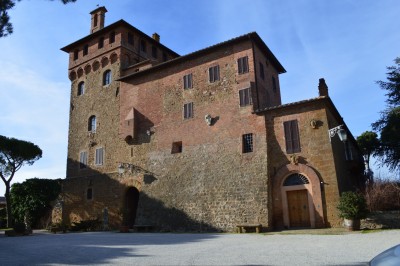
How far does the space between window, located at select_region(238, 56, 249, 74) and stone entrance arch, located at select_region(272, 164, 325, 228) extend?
21.8 feet

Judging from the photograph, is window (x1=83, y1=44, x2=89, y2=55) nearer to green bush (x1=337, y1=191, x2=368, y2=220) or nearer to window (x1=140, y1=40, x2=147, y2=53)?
window (x1=140, y1=40, x2=147, y2=53)

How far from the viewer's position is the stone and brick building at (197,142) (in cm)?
1742

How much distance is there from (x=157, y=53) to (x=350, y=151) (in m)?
18.8

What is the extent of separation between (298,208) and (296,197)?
58 centimetres

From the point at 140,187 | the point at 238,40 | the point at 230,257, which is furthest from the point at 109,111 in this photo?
the point at 230,257

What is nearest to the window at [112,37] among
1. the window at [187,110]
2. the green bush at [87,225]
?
the window at [187,110]

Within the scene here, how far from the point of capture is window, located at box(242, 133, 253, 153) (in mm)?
19125

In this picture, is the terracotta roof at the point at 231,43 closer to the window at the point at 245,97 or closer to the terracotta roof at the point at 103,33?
the window at the point at 245,97

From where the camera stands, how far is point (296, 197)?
17.4 m

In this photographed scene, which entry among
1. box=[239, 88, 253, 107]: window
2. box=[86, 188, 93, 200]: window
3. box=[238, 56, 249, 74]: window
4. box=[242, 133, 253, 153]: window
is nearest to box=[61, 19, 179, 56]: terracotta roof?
box=[238, 56, 249, 74]: window

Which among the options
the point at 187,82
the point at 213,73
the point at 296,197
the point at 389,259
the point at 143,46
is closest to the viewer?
the point at 389,259

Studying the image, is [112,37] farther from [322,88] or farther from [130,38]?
[322,88]

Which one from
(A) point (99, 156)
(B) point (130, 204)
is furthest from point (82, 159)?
(B) point (130, 204)

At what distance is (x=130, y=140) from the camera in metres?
24.4
